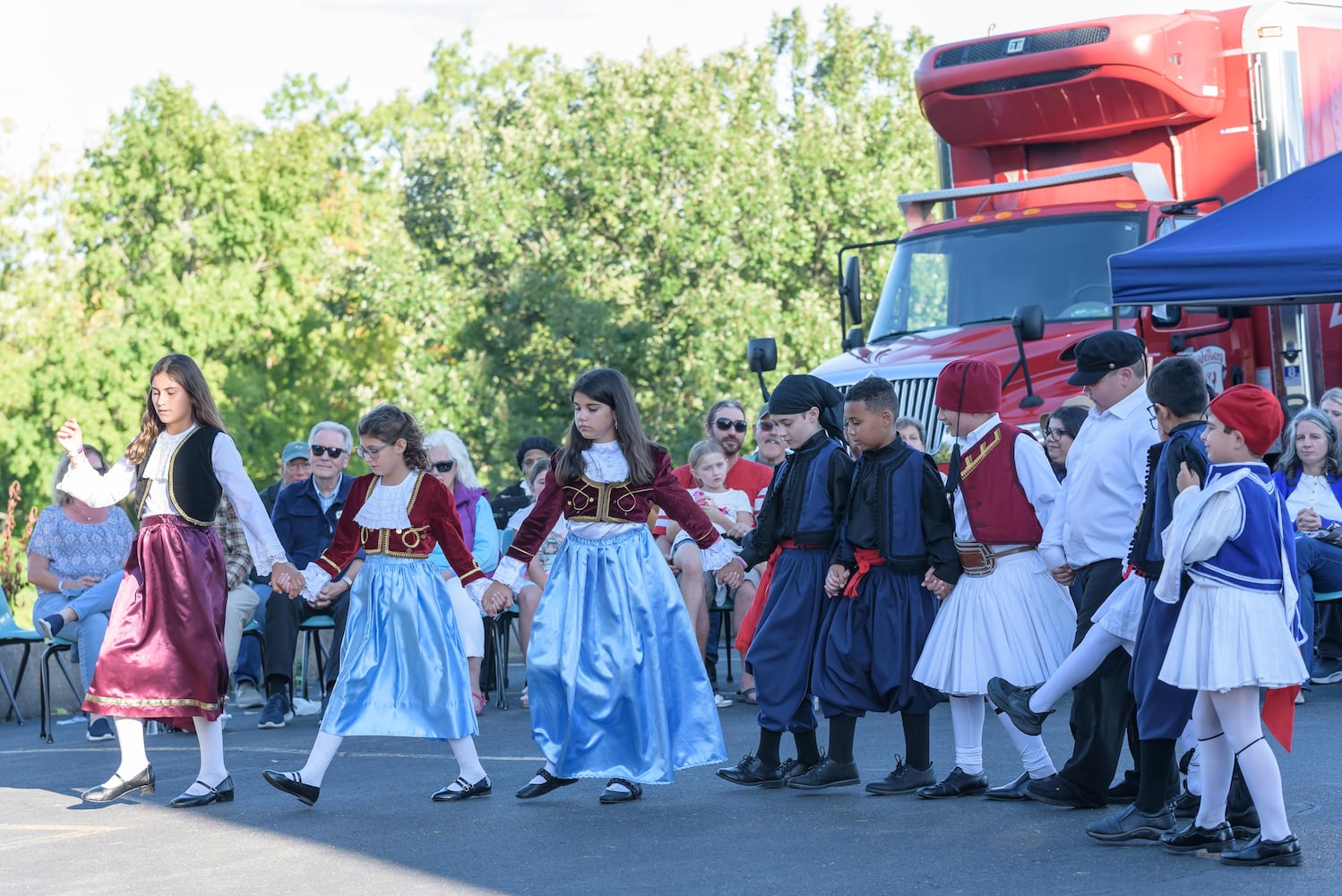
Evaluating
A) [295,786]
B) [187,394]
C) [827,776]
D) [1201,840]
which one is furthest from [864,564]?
[187,394]

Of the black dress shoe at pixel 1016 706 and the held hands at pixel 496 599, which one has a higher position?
the held hands at pixel 496 599

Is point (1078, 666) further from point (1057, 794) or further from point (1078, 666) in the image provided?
point (1057, 794)

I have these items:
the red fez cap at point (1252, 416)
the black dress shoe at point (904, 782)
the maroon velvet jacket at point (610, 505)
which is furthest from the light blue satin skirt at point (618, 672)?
the red fez cap at point (1252, 416)

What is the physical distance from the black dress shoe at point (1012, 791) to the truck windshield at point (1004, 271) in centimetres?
569

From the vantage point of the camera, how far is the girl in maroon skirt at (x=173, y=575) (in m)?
7.38

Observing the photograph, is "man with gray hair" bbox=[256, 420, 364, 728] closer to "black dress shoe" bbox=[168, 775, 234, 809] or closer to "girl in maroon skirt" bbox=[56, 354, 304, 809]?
"girl in maroon skirt" bbox=[56, 354, 304, 809]

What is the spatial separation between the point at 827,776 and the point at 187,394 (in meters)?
3.27

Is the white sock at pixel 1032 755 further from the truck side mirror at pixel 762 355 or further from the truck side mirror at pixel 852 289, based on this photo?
Result: the truck side mirror at pixel 852 289

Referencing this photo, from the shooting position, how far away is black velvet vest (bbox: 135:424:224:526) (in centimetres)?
750

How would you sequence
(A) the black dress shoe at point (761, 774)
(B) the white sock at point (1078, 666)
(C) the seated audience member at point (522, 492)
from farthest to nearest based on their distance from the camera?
(C) the seated audience member at point (522, 492)
(A) the black dress shoe at point (761, 774)
(B) the white sock at point (1078, 666)

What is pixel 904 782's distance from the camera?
7082 millimetres

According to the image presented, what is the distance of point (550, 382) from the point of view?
2830 centimetres

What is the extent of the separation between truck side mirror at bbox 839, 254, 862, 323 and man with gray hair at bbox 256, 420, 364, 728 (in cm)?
433

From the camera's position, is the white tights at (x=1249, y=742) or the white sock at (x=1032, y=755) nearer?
the white tights at (x=1249, y=742)
